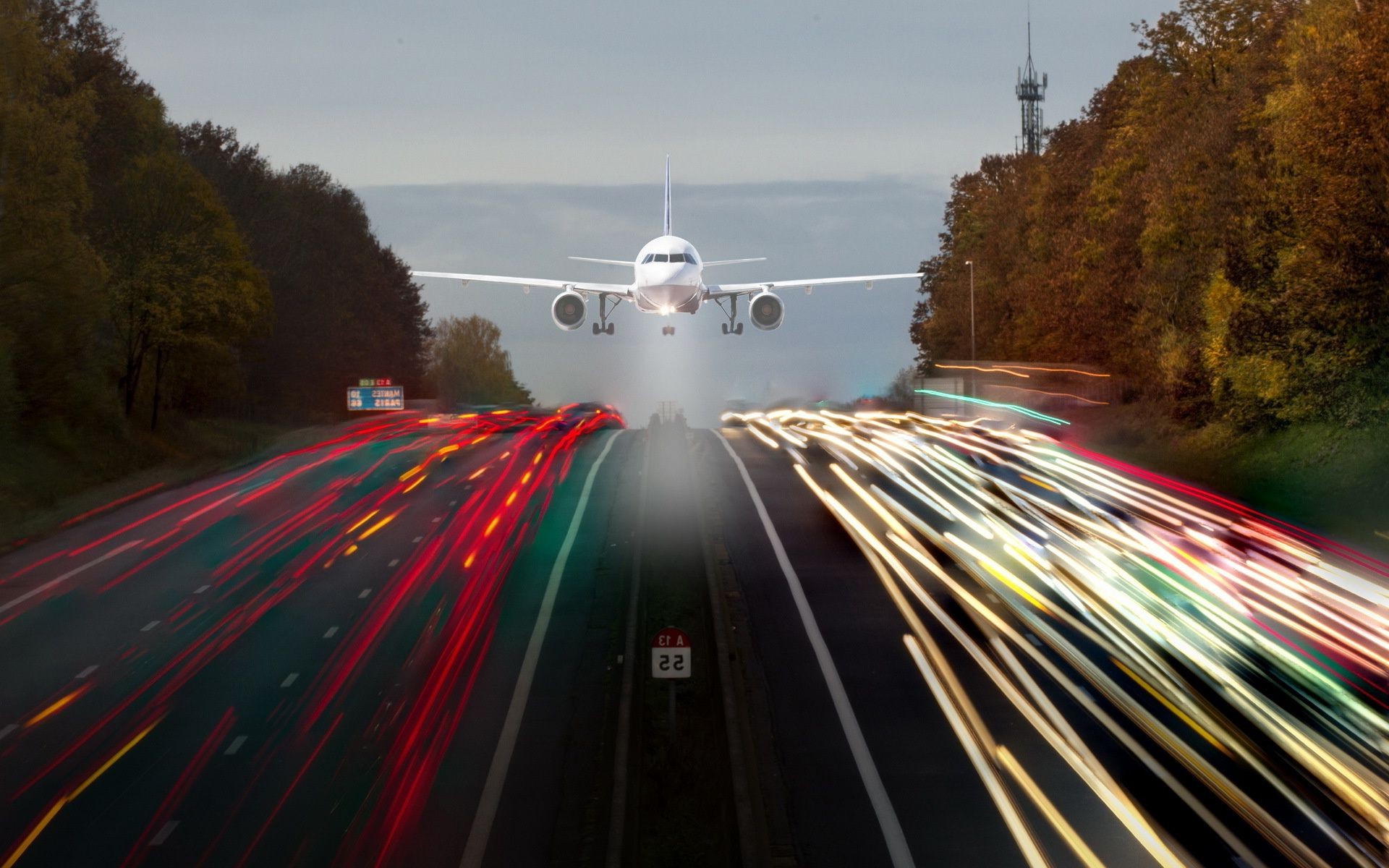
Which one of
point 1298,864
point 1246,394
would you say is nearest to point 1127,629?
point 1298,864

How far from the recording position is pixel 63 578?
34.2 m

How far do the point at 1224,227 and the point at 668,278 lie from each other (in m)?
23.2

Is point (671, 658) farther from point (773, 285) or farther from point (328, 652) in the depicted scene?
point (773, 285)

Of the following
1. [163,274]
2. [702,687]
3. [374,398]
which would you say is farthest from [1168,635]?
[374,398]

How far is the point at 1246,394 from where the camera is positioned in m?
50.5

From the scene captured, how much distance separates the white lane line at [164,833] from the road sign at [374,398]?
58127 mm

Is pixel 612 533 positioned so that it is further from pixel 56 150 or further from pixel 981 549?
pixel 56 150

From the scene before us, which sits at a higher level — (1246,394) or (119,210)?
(119,210)

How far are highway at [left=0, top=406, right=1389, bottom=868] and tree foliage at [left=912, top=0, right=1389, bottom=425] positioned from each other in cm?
653

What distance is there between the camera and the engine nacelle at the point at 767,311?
73.6 meters

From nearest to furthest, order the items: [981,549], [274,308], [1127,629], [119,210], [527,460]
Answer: [1127,629]
[981,549]
[527,460]
[119,210]
[274,308]

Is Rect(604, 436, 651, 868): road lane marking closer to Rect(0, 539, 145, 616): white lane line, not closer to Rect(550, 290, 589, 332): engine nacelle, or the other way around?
Rect(0, 539, 145, 616): white lane line

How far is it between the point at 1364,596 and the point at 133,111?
66416 millimetres

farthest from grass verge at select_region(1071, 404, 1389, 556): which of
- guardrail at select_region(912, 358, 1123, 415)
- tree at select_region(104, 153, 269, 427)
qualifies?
tree at select_region(104, 153, 269, 427)
